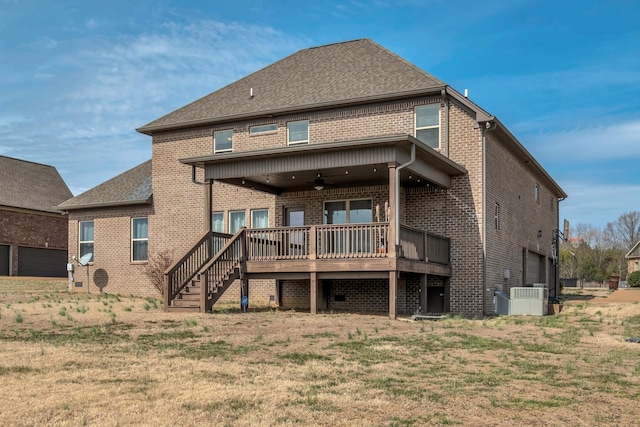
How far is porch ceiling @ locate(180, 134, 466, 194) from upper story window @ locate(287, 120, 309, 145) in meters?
1.96

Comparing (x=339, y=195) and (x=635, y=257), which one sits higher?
(x=339, y=195)

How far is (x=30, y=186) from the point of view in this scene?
3862cm

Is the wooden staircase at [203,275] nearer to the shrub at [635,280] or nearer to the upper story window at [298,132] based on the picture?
the upper story window at [298,132]

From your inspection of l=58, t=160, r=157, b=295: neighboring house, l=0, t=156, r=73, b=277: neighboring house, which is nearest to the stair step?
l=58, t=160, r=157, b=295: neighboring house

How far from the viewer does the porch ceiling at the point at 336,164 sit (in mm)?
16047

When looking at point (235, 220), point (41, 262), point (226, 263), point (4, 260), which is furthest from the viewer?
point (41, 262)

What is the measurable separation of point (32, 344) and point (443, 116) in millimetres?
12827

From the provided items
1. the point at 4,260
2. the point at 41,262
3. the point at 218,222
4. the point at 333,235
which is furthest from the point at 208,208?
the point at 41,262

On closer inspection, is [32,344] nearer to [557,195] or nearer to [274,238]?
[274,238]

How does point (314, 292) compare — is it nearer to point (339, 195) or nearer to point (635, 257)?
point (339, 195)

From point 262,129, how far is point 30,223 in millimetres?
20423

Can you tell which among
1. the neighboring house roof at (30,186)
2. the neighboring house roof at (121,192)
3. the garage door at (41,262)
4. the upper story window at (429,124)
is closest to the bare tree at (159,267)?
the neighboring house roof at (121,192)

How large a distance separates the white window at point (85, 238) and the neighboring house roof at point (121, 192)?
763 millimetres

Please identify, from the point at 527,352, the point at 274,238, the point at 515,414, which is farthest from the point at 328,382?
the point at 274,238
